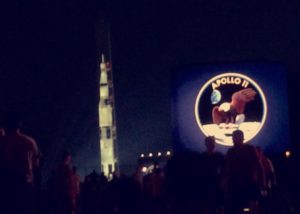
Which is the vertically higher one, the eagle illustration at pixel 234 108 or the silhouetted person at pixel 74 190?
the eagle illustration at pixel 234 108

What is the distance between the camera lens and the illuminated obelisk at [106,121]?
162 feet

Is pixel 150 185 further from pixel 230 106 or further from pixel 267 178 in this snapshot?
pixel 230 106

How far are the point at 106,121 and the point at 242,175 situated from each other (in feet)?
137

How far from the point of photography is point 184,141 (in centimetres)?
2131

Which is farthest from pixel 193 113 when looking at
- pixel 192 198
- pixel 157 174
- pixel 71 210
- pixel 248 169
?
pixel 192 198

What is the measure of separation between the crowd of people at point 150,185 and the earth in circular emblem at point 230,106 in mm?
5539

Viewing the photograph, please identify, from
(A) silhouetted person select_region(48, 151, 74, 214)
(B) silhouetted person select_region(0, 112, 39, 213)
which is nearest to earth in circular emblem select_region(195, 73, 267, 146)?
(A) silhouetted person select_region(48, 151, 74, 214)

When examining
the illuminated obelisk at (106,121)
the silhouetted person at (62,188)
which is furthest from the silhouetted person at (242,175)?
the illuminated obelisk at (106,121)

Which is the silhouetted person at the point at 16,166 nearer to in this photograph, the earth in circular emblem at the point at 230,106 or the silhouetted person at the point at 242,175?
the silhouetted person at the point at 242,175

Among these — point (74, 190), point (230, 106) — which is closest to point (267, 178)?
point (74, 190)

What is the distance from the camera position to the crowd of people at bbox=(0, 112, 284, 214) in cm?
818

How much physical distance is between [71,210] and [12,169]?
15.2ft

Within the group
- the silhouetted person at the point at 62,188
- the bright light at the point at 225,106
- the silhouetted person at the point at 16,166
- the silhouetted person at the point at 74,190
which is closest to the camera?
the silhouetted person at the point at 16,166

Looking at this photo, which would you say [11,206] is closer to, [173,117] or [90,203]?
[90,203]
